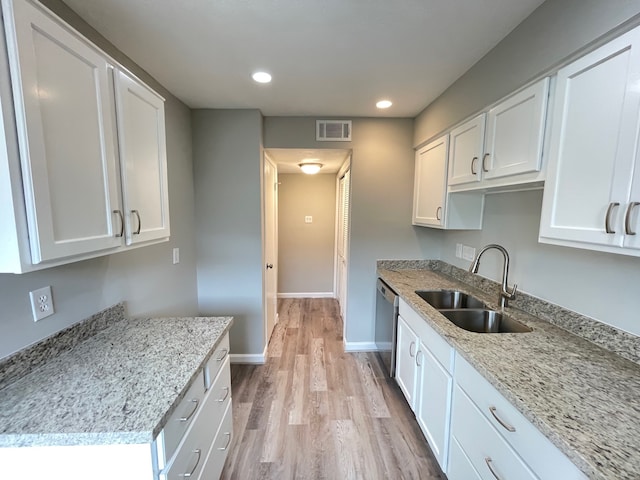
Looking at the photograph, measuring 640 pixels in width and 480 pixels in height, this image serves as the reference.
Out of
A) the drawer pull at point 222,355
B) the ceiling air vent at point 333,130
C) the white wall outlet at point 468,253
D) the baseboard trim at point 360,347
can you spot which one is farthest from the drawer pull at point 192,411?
the ceiling air vent at point 333,130

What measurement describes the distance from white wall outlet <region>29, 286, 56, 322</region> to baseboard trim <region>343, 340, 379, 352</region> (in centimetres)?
252

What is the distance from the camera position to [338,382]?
2.50 metres

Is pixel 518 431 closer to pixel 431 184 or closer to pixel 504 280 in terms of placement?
pixel 504 280

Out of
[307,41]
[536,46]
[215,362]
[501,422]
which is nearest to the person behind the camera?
[501,422]

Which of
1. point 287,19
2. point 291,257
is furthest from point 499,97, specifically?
point 291,257

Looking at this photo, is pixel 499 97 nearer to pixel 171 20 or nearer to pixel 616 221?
pixel 616 221

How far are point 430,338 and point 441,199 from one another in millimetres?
1173

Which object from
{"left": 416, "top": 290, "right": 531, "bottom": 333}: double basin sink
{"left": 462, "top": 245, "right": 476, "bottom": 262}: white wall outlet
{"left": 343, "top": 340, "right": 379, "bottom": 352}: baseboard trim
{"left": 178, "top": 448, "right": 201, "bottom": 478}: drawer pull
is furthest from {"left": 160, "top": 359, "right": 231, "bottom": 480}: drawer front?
{"left": 462, "top": 245, "right": 476, "bottom": 262}: white wall outlet

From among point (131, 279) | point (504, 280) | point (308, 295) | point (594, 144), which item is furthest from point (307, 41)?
point (308, 295)

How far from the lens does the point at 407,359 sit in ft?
6.70

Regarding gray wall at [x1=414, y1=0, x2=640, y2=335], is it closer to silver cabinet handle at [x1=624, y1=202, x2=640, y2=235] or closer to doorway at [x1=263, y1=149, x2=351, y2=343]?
silver cabinet handle at [x1=624, y1=202, x2=640, y2=235]

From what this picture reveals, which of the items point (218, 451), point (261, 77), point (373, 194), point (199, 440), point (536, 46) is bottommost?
point (218, 451)

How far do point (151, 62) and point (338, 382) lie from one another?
287 cm

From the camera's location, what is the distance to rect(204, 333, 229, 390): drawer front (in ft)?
4.23
